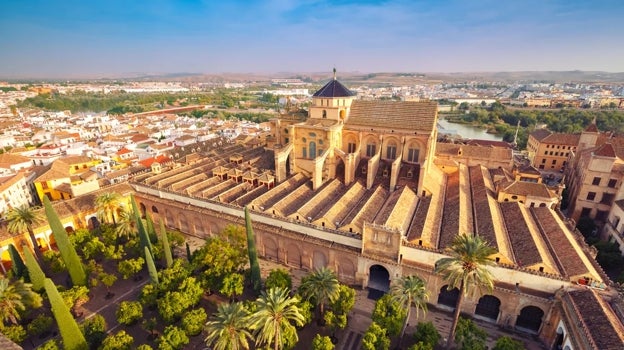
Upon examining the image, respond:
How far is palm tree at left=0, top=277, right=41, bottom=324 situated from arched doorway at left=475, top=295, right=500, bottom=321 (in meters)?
39.6

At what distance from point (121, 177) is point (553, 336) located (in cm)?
6090

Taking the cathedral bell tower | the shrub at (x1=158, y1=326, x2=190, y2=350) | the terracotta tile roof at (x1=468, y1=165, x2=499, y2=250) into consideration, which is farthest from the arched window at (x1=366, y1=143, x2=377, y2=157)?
the shrub at (x1=158, y1=326, x2=190, y2=350)

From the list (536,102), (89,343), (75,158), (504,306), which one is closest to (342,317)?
(504,306)

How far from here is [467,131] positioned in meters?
130

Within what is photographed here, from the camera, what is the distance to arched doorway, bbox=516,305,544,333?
26.6m

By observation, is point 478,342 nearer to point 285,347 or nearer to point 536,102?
point 285,347

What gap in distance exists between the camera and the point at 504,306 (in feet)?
88.6

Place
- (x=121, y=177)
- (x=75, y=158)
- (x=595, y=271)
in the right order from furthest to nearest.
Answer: (x=75, y=158) < (x=121, y=177) < (x=595, y=271)

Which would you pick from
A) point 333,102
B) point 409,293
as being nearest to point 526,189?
point 409,293

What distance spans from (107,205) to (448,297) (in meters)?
40.5

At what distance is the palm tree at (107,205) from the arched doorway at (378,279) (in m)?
32.6

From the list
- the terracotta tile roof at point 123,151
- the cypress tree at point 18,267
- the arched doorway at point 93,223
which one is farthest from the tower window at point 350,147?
the terracotta tile roof at point 123,151

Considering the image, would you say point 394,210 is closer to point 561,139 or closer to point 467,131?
point 561,139

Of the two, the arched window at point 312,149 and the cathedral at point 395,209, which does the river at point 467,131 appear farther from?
the arched window at point 312,149
